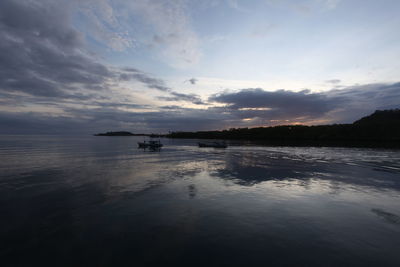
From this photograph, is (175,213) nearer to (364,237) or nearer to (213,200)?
(213,200)

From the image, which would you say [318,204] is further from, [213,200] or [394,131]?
[394,131]

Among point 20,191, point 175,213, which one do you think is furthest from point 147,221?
point 20,191

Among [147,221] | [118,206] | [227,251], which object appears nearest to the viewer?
[227,251]

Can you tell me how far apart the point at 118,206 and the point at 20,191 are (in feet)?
36.1

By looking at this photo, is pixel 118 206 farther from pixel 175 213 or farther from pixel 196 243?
pixel 196 243

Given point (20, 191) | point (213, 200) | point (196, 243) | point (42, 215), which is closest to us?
point (196, 243)

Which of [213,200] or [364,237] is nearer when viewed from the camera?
[364,237]

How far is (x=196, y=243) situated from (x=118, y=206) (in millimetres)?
7744

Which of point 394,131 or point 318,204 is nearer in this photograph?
point 318,204

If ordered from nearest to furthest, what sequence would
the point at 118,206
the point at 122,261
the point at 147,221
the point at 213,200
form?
the point at 122,261
the point at 147,221
the point at 118,206
the point at 213,200

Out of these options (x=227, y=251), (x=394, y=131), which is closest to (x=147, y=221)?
(x=227, y=251)

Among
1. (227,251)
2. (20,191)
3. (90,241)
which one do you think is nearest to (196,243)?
(227,251)

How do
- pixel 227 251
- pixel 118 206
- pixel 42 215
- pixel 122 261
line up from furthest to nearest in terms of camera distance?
1. pixel 118 206
2. pixel 42 215
3. pixel 227 251
4. pixel 122 261

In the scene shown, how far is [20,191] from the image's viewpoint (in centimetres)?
1845
